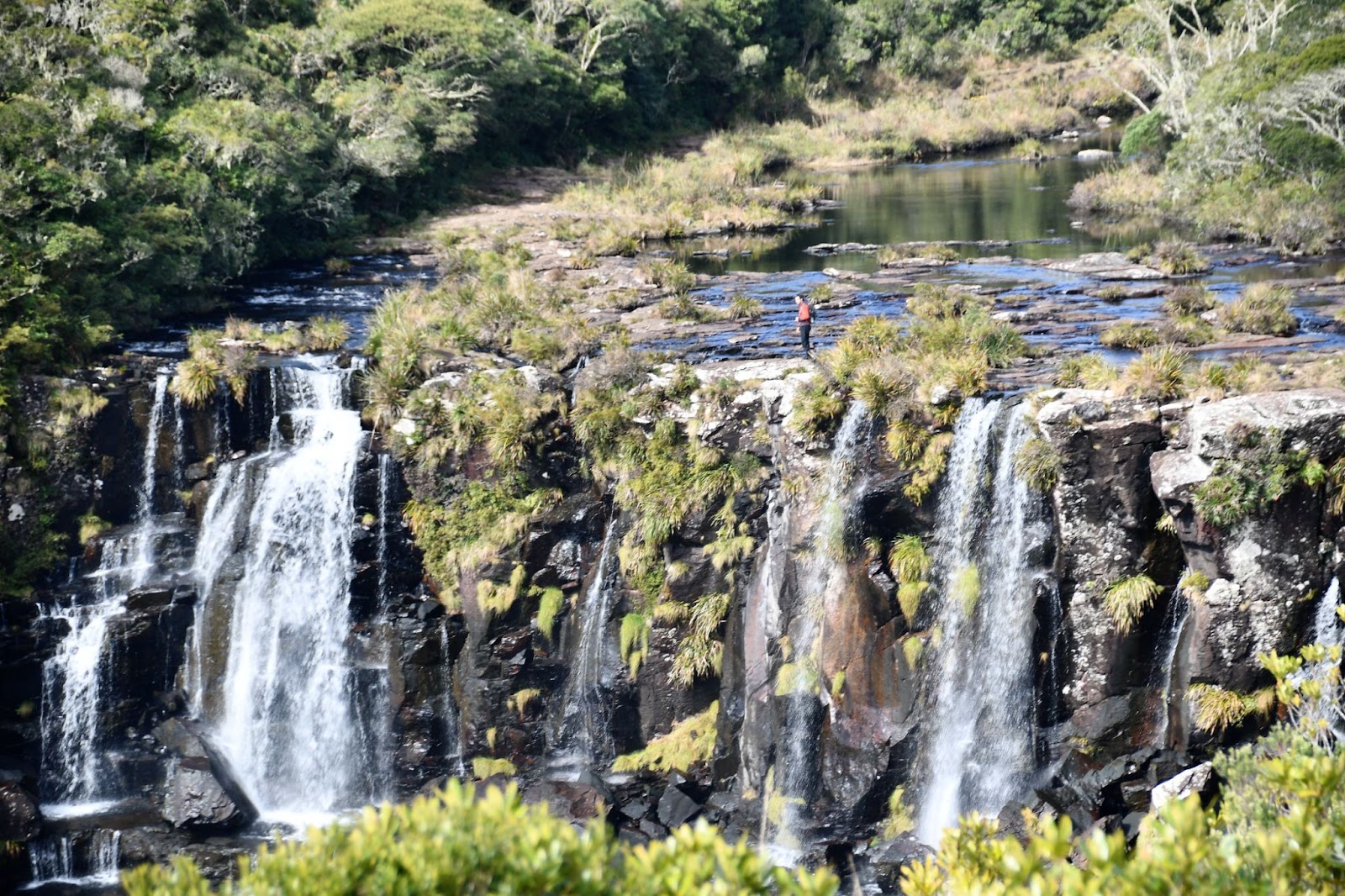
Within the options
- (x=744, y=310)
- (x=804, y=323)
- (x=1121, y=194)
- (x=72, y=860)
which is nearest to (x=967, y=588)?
(x=804, y=323)

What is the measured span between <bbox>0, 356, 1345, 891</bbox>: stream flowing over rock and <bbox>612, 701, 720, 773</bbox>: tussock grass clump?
0.07m

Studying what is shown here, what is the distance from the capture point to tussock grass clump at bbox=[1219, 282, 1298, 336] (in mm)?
27594

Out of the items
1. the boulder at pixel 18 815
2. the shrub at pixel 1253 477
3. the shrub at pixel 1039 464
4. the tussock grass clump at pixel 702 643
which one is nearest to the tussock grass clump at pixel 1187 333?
the shrub at pixel 1039 464

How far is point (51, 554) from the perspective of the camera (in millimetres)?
25938

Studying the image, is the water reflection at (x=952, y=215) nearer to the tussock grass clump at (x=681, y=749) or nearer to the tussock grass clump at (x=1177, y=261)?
the tussock grass clump at (x=1177, y=261)

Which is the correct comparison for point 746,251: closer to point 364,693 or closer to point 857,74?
point 364,693

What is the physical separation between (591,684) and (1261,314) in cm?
1858

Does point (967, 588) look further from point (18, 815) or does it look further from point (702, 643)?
point (18, 815)

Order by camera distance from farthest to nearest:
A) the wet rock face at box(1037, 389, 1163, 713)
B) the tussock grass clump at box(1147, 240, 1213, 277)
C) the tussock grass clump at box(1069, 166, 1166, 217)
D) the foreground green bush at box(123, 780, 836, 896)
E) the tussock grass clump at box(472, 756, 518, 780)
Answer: the tussock grass clump at box(1069, 166, 1166, 217) → the tussock grass clump at box(1147, 240, 1213, 277) → the tussock grass clump at box(472, 756, 518, 780) → the wet rock face at box(1037, 389, 1163, 713) → the foreground green bush at box(123, 780, 836, 896)

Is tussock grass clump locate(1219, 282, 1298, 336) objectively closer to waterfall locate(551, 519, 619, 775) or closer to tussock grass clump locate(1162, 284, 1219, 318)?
tussock grass clump locate(1162, 284, 1219, 318)

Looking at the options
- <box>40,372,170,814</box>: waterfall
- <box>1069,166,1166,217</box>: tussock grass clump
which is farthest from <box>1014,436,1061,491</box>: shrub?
<box>1069,166,1166,217</box>: tussock grass clump

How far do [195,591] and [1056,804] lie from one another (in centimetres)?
1887

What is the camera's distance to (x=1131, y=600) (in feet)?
65.3

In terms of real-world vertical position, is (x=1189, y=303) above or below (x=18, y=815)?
above
